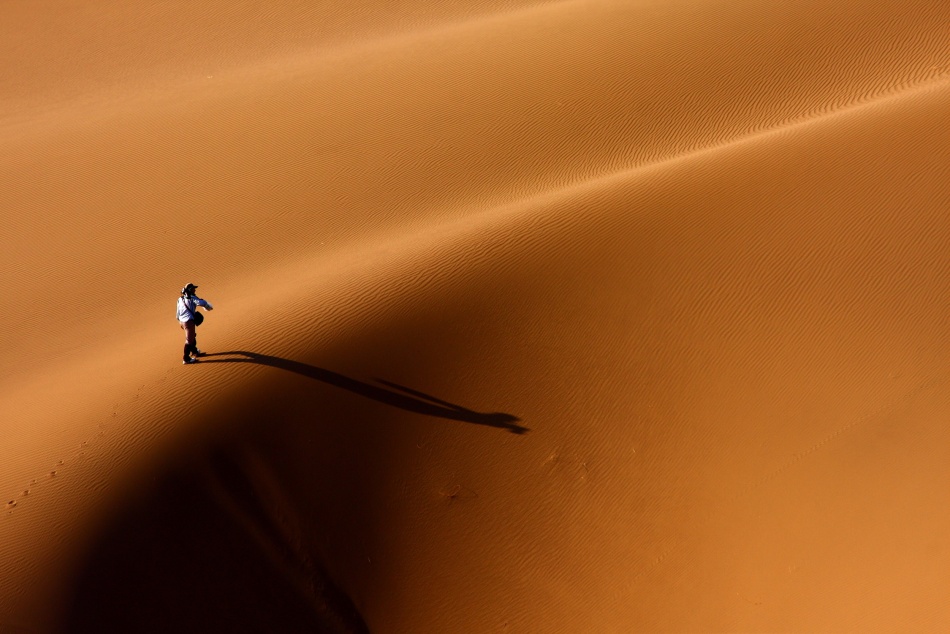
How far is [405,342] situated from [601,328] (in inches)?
94.0

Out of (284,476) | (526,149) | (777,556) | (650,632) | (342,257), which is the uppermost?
(526,149)

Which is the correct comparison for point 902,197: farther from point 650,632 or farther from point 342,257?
point 342,257

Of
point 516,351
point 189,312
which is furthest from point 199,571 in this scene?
point 516,351

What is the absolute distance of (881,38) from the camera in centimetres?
1347

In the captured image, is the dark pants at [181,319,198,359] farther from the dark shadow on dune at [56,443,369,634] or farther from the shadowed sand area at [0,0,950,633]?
the dark shadow on dune at [56,443,369,634]

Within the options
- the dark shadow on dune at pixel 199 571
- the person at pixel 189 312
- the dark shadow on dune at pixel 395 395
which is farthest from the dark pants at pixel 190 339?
the dark shadow on dune at pixel 199 571

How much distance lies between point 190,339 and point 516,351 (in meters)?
3.83

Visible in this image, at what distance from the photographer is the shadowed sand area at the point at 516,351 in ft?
26.1

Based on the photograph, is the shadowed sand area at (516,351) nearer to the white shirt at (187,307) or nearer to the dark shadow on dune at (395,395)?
the dark shadow on dune at (395,395)

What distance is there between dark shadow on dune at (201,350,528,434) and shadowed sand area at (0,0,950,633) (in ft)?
0.12

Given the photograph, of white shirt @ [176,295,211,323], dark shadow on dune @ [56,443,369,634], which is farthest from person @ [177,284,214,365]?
dark shadow on dune @ [56,443,369,634]

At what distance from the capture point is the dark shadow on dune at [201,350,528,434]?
9.02 meters

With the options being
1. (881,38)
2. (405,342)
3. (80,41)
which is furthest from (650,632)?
(80,41)

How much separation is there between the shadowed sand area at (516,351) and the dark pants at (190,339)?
25cm
